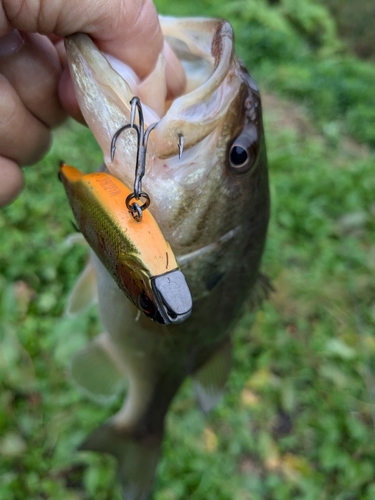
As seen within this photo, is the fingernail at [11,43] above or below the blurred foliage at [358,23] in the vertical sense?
above

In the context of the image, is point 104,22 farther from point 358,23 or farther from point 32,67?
point 358,23

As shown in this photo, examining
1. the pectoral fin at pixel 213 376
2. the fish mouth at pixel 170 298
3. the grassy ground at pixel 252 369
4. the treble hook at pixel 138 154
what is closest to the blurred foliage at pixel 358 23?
the grassy ground at pixel 252 369

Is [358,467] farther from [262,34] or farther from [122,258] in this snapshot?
[262,34]

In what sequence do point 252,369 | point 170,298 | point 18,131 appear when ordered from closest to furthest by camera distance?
point 170,298
point 18,131
point 252,369

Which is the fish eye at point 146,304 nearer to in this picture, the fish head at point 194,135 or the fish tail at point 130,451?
the fish head at point 194,135

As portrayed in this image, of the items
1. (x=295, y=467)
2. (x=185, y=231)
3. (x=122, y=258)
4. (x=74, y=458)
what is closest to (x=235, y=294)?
(x=185, y=231)

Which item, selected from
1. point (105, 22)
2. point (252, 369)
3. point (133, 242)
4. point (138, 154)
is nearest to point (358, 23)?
point (252, 369)

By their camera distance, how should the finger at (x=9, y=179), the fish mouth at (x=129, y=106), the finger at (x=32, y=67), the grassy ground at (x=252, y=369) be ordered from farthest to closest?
the grassy ground at (x=252, y=369)
the finger at (x=9, y=179)
the finger at (x=32, y=67)
the fish mouth at (x=129, y=106)
